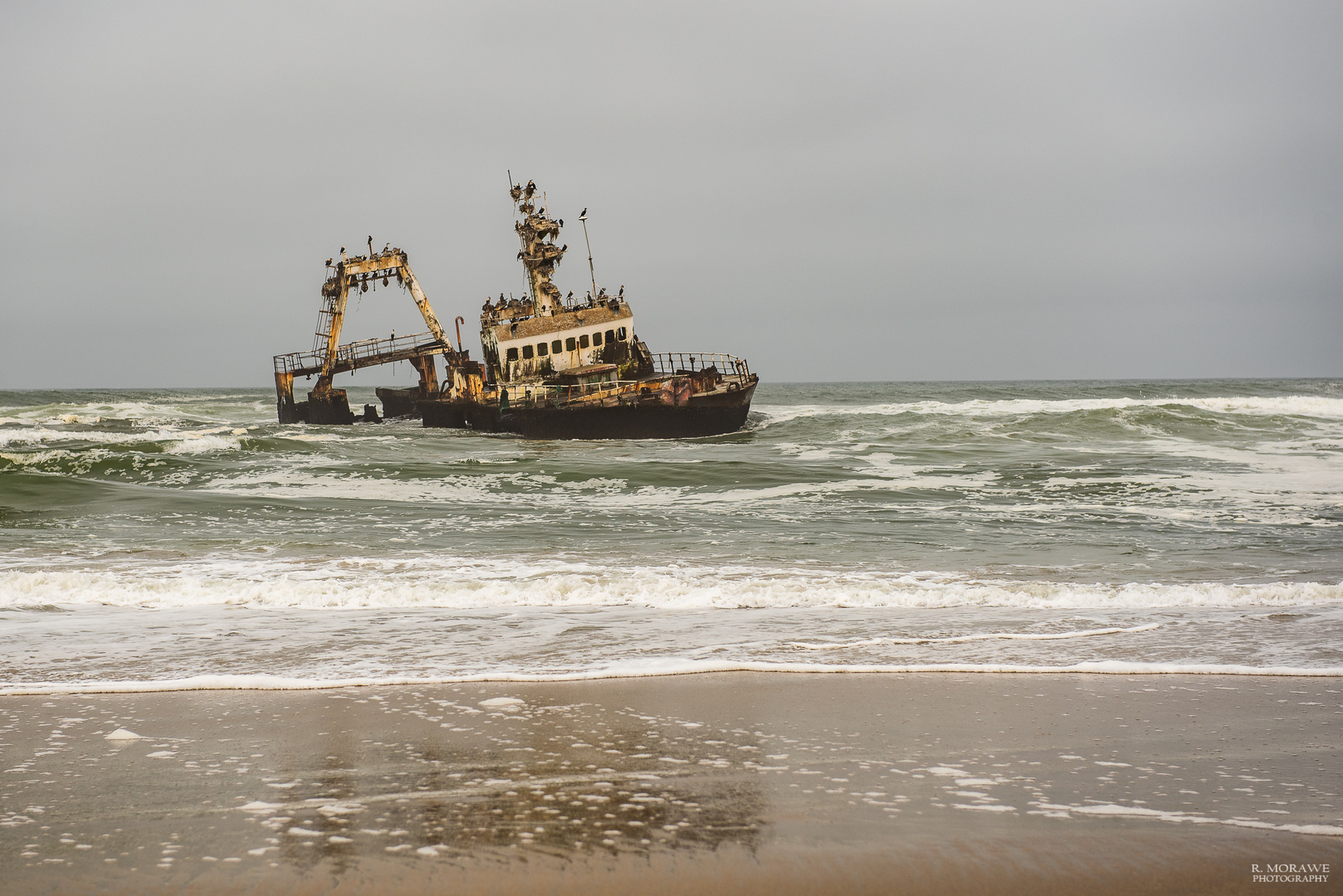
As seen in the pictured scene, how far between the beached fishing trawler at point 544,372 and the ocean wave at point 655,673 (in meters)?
25.3

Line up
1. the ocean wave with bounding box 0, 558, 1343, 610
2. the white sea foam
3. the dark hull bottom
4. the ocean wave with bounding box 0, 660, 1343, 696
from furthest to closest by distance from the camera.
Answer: the dark hull bottom → the ocean wave with bounding box 0, 558, 1343, 610 → the ocean wave with bounding box 0, 660, 1343, 696 → the white sea foam

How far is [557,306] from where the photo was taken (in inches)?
1484

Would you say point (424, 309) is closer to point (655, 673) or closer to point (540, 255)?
point (540, 255)

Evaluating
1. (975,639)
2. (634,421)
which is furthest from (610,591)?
(634,421)

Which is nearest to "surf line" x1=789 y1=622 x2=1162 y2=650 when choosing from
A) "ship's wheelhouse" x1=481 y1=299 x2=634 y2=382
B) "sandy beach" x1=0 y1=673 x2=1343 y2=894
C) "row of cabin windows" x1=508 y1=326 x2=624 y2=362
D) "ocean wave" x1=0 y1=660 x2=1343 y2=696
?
"ocean wave" x1=0 y1=660 x2=1343 y2=696

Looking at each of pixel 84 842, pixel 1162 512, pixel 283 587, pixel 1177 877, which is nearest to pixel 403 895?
pixel 84 842

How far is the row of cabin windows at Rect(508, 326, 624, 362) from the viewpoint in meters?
35.1

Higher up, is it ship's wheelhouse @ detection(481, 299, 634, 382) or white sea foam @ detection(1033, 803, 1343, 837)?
ship's wheelhouse @ detection(481, 299, 634, 382)

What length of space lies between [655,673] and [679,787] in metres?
1.82

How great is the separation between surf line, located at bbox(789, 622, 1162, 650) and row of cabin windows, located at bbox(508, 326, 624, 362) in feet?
96.8

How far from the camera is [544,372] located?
35.1m

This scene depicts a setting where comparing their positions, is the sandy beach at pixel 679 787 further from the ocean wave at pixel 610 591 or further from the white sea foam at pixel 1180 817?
the ocean wave at pixel 610 591

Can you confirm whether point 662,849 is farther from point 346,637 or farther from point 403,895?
point 346,637

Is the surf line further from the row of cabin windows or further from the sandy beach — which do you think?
the row of cabin windows
